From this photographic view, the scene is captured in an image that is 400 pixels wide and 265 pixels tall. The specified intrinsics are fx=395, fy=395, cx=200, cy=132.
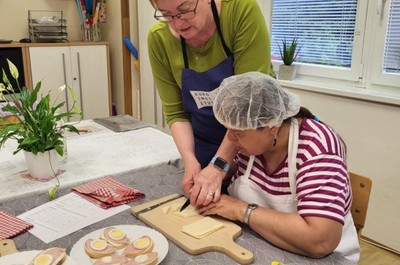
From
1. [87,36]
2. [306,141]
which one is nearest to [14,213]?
[306,141]

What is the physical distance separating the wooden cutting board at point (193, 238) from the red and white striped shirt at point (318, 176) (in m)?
0.18

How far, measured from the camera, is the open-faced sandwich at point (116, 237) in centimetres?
101

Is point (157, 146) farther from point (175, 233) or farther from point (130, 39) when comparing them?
point (130, 39)

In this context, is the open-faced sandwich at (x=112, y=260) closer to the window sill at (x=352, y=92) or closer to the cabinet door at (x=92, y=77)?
the window sill at (x=352, y=92)

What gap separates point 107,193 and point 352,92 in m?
1.60

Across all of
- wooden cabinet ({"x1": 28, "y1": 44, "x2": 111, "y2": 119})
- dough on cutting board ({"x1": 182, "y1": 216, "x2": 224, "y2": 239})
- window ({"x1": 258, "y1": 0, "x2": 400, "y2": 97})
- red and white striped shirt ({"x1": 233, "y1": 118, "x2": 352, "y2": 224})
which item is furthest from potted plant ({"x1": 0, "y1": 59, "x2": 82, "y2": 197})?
wooden cabinet ({"x1": 28, "y1": 44, "x2": 111, "y2": 119})

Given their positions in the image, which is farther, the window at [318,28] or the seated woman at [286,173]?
the window at [318,28]

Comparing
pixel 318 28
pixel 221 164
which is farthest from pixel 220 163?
pixel 318 28

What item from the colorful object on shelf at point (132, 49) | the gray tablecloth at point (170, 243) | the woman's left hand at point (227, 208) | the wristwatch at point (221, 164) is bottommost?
the gray tablecloth at point (170, 243)

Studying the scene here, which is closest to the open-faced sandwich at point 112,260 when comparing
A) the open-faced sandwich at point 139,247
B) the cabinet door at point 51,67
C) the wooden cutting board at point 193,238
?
the open-faced sandwich at point 139,247

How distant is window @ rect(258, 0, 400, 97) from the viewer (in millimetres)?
2293

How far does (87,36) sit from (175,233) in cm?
306

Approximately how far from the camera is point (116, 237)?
3.37 feet

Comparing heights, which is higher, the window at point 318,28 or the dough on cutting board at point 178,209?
the window at point 318,28
